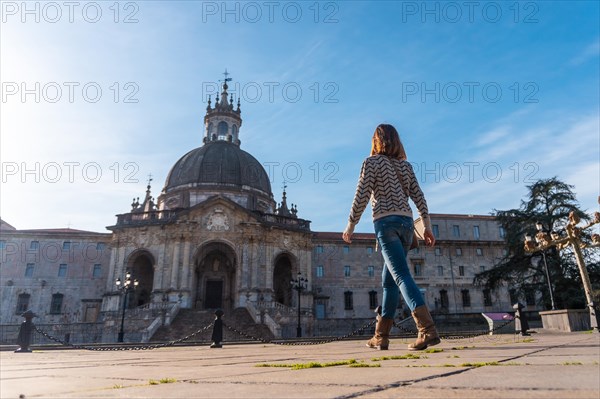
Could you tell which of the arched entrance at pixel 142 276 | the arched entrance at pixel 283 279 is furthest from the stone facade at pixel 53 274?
the arched entrance at pixel 283 279

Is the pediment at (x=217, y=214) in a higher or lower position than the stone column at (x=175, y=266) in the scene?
higher

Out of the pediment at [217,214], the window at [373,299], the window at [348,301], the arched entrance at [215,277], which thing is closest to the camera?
the pediment at [217,214]

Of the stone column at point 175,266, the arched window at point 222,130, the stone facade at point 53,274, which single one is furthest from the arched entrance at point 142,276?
the arched window at point 222,130

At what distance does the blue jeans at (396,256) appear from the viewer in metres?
4.58

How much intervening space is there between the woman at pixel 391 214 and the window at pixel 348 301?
40.2 metres

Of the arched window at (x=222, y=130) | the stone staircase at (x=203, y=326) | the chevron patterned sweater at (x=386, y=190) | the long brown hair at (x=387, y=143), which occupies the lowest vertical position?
the stone staircase at (x=203, y=326)

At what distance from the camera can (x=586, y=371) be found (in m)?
2.43

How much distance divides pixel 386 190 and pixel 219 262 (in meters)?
36.1

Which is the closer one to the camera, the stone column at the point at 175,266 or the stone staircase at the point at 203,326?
the stone staircase at the point at 203,326

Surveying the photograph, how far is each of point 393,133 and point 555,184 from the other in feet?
99.3

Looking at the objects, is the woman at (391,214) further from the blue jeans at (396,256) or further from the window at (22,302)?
the window at (22,302)

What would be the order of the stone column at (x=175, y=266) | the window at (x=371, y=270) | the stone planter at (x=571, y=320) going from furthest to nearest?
the window at (x=371, y=270)
the stone column at (x=175, y=266)
the stone planter at (x=571, y=320)

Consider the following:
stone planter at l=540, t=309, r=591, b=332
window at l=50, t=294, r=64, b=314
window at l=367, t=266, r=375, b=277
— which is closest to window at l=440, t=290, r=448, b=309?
window at l=367, t=266, r=375, b=277

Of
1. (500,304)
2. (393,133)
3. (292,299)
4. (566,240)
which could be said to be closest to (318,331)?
(292,299)
